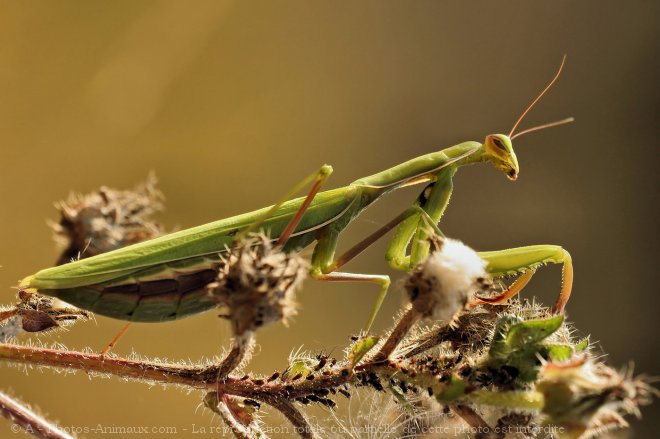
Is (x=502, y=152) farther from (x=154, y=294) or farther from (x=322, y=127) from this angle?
(x=322, y=127)

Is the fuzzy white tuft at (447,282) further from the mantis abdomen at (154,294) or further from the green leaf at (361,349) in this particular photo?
the mantis abdomen at (154,294)

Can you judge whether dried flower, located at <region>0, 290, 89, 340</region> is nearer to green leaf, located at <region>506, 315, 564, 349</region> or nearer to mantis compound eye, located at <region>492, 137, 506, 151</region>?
green leaf, located at <region>506, 315, 564, 349</region>

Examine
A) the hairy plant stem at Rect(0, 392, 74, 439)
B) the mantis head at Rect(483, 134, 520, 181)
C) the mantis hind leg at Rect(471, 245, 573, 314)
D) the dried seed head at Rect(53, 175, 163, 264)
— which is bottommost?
the mantis hind leg at Rect(471, 245, 573, 314)

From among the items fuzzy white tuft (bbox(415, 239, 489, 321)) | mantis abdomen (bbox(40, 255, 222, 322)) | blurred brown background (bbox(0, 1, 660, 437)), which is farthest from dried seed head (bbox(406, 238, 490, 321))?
blurred brown background (bbox(0, 1, 660, 437))

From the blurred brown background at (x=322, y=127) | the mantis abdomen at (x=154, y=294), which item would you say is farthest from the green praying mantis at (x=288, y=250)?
the blurred brown background at (x=322, y=127)

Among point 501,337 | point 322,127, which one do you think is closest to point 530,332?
point 501,337
